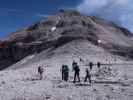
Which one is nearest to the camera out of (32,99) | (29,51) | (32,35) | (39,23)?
(32,99)

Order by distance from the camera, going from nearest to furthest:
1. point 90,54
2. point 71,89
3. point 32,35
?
point 71,89
point 90,54
point 32,35

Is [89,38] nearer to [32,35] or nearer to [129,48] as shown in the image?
[129,48]

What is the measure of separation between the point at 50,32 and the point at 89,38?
744 inches

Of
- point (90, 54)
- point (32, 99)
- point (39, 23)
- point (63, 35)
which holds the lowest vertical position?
point (32, 99)

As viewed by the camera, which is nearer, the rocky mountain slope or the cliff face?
the rocky mountain slope

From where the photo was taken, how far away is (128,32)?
5231 inches

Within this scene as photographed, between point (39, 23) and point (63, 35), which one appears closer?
point (63, 35)

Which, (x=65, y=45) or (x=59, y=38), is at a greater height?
(x=59, y=38)

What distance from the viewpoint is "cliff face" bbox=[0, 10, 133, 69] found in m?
96.4

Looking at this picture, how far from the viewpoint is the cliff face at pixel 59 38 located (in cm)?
9638

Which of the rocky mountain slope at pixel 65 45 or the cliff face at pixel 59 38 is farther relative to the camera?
the cliff face at pixel 59 38

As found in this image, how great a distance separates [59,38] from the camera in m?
97.1

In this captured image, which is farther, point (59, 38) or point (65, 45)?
point (59, 38)

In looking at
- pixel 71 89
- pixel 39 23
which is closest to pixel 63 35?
pixel 39 23
